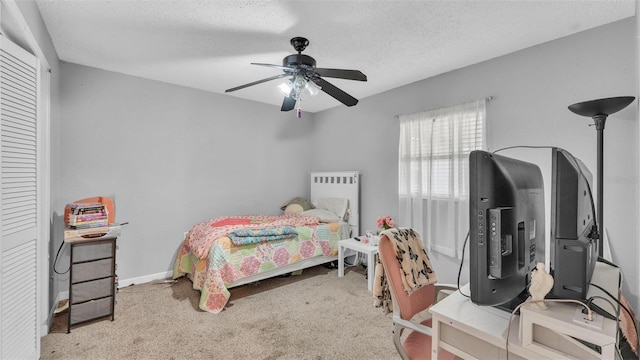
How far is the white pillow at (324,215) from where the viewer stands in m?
3.93

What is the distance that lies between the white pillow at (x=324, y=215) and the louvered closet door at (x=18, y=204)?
285 centimetres

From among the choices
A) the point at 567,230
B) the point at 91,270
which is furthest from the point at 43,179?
the point at 567,230

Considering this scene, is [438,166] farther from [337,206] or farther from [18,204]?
[18,204]

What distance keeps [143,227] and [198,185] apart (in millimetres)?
810

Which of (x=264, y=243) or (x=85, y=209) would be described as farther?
(x=264, y=243)

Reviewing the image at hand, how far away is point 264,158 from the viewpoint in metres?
4.41

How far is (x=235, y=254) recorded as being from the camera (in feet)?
9.32

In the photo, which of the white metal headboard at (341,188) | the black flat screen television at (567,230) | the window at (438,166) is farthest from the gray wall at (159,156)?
the black flat screen television at (567,230)

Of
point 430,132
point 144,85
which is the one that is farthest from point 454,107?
point 144,85

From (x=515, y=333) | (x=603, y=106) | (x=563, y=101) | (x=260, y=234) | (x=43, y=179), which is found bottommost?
(x=260, y=234)

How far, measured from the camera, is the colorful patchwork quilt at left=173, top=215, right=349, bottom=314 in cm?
269

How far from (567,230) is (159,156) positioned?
3.85m

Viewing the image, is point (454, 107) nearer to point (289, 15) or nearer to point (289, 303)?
point (289, 15)

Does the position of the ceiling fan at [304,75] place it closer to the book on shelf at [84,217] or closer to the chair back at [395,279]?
the chair back at [395,279]
